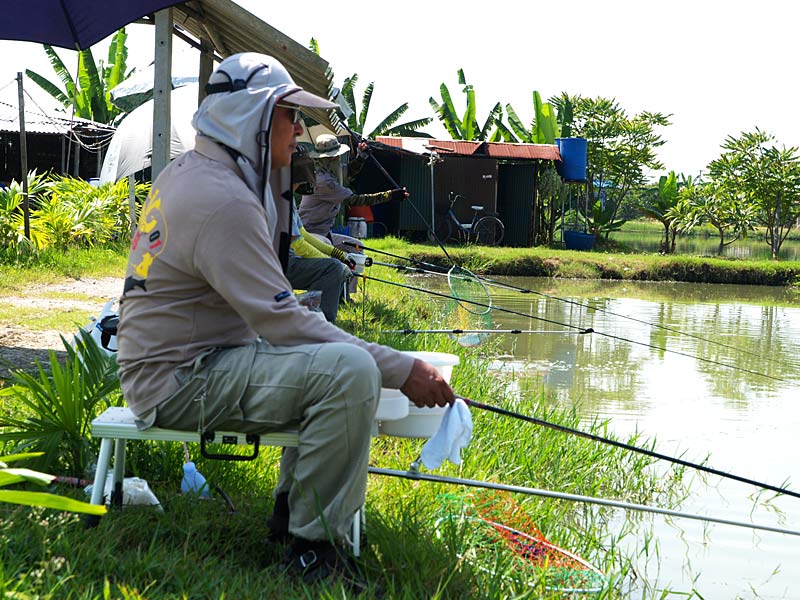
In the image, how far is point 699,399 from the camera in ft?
26.0

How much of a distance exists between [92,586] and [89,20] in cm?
374

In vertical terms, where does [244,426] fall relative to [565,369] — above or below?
above

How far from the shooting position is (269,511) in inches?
120

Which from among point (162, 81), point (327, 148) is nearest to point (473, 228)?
point (327, 148)

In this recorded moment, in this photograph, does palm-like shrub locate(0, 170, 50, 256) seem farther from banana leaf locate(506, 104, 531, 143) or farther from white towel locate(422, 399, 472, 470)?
banana leaf locate(506, 104, 531, 143)

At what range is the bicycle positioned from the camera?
2153 centimetres

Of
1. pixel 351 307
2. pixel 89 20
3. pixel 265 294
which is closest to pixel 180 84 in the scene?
pixel 351 307

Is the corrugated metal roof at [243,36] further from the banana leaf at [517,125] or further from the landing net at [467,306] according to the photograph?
the banana leaf at [517,125]

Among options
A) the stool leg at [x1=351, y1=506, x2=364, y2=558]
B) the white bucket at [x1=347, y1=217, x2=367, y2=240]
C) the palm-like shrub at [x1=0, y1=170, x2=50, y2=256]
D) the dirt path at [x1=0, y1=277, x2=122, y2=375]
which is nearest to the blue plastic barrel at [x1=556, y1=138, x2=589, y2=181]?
the white bucket at [x1=347, y1=217, x2=367, y2=240]

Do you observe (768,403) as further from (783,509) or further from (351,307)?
(351,307)

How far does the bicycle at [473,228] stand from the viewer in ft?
70.6

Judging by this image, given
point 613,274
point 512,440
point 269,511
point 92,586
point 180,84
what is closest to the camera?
point 92,586

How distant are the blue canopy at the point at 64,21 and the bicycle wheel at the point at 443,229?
16116 millimetres

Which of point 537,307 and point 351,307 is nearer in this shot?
point 351,307
